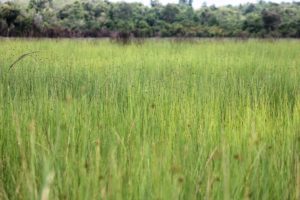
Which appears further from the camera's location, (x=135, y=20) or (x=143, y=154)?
(x=135, y=20)

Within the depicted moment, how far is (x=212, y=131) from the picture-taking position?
2639 millimetres

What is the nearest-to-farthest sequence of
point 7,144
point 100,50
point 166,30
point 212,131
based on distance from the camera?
point 7,144, point 212,131, point 100,50, point 166,30

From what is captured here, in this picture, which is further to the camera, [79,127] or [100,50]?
[100,50]

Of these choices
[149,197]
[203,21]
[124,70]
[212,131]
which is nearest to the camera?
[149,197]

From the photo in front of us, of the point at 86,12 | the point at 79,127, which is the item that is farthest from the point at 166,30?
the point at 79,127

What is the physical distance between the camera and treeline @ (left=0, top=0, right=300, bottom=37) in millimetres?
16484

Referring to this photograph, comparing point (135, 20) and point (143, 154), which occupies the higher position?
point (143, 154)

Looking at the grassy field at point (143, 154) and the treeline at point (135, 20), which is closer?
the grassy field at point (143, 154)

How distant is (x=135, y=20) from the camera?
2267 centimetres

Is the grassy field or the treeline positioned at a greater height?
the grassy field

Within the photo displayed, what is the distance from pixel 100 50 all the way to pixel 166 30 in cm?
1180

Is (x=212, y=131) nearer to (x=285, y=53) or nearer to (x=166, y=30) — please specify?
(x=285, y=53)

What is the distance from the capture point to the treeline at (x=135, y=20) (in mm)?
16484

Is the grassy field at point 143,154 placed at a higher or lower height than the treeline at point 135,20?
higher
